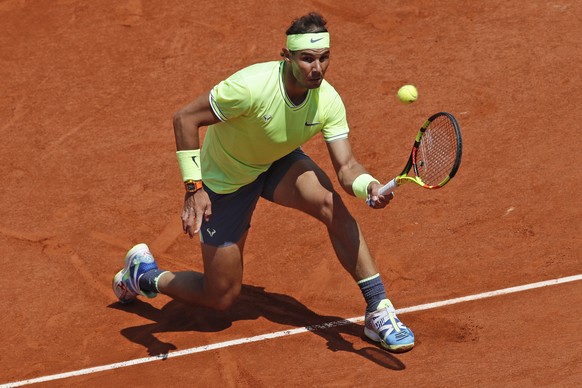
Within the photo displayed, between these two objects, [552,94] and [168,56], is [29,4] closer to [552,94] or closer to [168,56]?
[168,56]

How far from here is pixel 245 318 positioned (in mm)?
8117

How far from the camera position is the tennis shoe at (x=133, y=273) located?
817cm

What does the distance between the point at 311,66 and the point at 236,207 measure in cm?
127

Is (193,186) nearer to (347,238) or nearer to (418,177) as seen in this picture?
(347,238)

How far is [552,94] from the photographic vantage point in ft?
34.2

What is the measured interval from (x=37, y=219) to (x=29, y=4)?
13.0 ft

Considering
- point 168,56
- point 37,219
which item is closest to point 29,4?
point 168,56

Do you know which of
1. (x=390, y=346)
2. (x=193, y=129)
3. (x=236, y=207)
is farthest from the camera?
(x=236, y=207)

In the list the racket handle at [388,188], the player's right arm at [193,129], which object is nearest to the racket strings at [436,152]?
the racket handle at [388,188]

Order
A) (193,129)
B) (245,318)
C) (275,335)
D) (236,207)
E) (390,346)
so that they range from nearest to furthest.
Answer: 1. (193,129)
2. (390,346)
3. (236,207)
4. (275,335)
5. (245,318)

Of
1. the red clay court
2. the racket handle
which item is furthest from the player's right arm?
the red clay court

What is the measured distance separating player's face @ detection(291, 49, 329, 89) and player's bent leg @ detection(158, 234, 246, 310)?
139 centimetres

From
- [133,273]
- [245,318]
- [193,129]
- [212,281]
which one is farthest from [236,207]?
[133,273]

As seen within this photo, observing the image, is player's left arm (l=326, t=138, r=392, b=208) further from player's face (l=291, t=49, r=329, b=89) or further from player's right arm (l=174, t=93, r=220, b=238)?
player's right arm (l=174, t=93, r=220, b=238)
